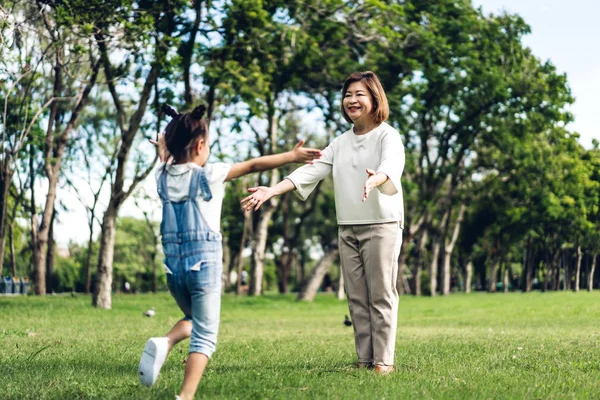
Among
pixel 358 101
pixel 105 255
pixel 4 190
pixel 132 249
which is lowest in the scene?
pixel 105 255

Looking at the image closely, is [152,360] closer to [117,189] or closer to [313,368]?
→ [313,368]

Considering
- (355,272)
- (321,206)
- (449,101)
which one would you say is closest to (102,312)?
(355,272)

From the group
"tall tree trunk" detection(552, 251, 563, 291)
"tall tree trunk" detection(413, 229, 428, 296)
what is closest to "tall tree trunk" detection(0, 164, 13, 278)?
"tall tree trunk" detection(413, 229, 428, 296)

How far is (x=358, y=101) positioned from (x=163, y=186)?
7.51 ft

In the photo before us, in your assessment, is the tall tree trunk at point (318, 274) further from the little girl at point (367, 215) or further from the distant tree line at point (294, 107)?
the little girl at point (367, 215)

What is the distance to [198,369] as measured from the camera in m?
4.62

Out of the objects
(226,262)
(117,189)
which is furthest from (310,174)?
(226,262)

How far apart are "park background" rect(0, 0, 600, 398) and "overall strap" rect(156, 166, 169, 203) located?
46.3 inches

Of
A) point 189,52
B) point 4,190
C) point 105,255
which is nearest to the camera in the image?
point 189,52

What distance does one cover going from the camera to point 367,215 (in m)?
6.64

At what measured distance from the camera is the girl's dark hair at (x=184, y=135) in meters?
→ 4.88

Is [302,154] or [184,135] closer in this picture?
[184,135]

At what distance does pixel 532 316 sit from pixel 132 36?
10.2 metres

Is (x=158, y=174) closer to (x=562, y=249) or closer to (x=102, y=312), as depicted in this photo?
(x=102, y=312)
